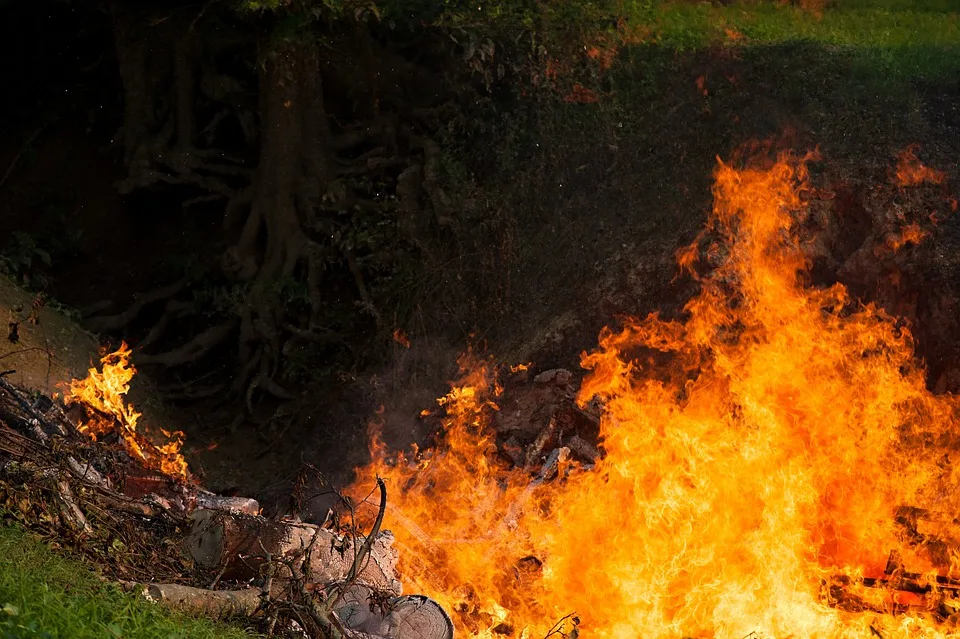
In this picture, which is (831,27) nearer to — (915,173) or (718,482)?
(915,173)

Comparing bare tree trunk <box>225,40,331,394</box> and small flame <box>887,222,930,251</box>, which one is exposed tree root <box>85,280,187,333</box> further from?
small flame <box>887,222,930,251</box>

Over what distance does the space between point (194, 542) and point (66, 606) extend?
2.13m

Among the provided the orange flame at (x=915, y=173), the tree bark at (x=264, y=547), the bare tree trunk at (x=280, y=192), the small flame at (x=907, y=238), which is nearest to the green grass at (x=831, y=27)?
the orange flame at (x=915, y=173)

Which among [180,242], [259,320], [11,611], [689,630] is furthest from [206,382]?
[11,611]

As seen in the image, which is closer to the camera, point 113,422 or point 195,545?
point 195,545

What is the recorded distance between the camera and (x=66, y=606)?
18.1 ft

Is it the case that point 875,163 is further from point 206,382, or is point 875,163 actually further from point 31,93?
point 31,93

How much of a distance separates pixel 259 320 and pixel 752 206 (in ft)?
18.6

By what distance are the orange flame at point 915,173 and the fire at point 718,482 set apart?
919 millimetres

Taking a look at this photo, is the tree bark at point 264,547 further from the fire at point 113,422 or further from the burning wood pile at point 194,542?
the fire at point 113,422

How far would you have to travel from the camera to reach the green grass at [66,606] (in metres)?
5.18

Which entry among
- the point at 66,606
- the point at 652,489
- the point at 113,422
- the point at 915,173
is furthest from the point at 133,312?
the point at 915,173

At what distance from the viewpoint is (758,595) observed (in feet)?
27.3

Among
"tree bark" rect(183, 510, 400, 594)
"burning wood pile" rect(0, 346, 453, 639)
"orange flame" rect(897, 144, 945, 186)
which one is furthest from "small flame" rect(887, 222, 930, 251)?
"tree bark" rect(183, 510, 400, 594)
